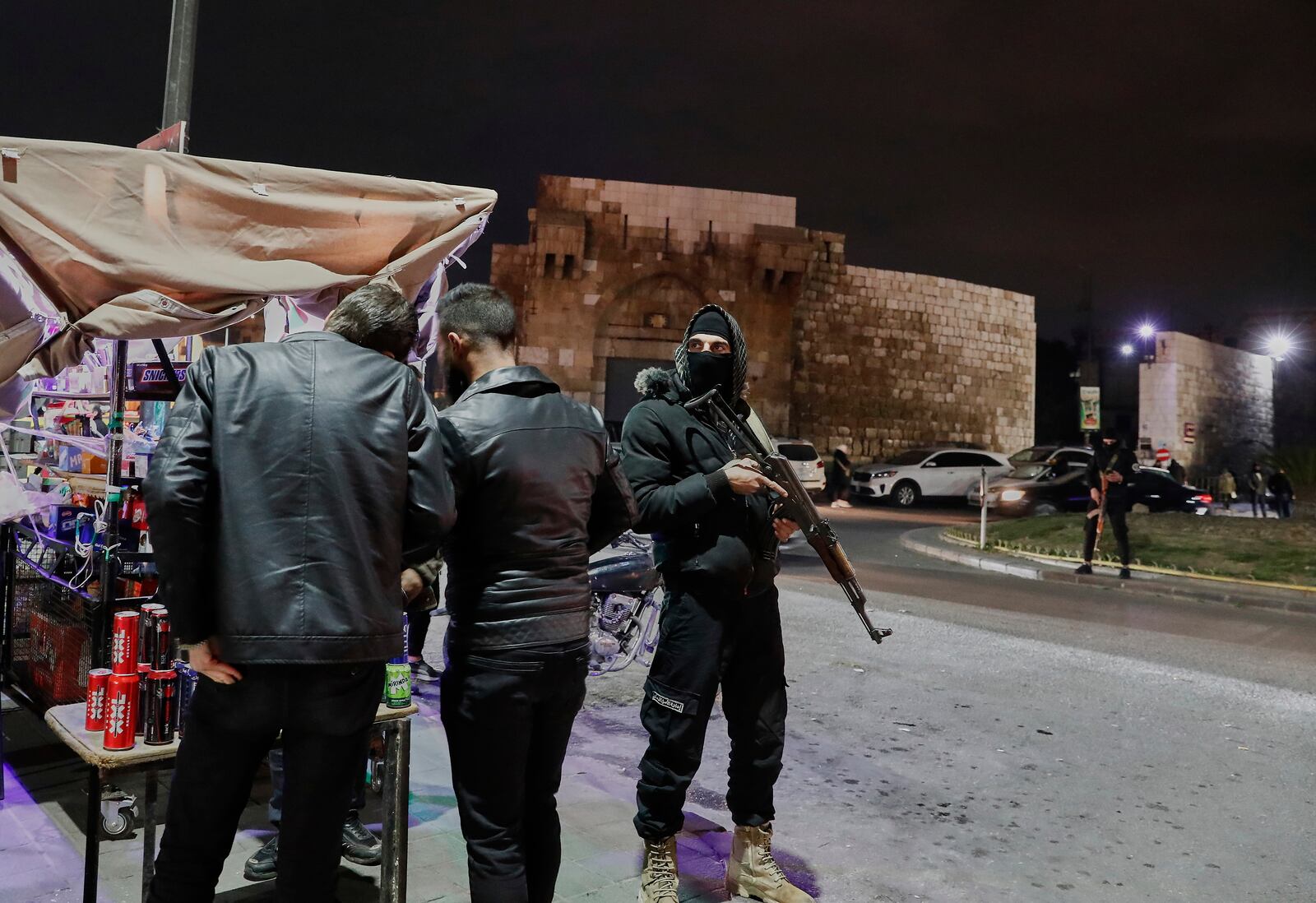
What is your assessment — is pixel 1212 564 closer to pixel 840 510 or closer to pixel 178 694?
pixel 840 510

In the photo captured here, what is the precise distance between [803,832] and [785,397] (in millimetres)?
26797

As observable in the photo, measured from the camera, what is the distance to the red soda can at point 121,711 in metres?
2.81

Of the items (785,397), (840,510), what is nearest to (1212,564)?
(840,510)

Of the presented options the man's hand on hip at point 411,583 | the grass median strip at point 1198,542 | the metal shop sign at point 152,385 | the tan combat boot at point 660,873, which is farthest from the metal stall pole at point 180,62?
the grass median strip at point 1198,542

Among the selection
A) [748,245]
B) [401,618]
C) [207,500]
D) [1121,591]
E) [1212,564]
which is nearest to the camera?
[207,500]

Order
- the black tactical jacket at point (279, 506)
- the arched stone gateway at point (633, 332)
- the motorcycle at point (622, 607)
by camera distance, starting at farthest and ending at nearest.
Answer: the arched stone gateway at point (633, 332)
the motorcycle at point (622, 607)
the black tactical jacket at point (279, 506)

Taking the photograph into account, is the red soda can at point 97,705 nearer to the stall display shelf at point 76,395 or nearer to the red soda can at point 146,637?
the red soda can at point 146,637

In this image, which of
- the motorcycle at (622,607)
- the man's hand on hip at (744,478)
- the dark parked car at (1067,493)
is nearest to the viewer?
the man's hand on hip at (744,478)

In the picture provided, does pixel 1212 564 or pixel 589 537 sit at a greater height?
pixel 589 537

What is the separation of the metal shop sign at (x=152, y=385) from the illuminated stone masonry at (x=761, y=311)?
922 inches

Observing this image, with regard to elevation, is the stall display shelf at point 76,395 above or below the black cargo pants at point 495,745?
above

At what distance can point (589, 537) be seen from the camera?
2850mm

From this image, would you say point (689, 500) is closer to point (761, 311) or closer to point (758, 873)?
point (758, 873)

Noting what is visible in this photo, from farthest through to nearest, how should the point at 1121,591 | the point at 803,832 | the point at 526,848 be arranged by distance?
the point at 1121,591
the point at 803,832
the point at 526,848
